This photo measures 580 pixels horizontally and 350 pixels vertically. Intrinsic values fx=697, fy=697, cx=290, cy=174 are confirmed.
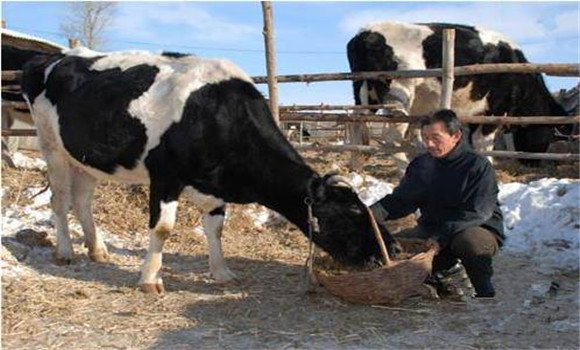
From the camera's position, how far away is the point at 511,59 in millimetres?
10969

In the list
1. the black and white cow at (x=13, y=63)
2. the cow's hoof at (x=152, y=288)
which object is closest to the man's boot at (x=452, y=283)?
the cow's hoof at (x=152, y=288)

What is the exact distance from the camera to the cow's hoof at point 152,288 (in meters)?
5.25

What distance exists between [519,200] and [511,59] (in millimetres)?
3868

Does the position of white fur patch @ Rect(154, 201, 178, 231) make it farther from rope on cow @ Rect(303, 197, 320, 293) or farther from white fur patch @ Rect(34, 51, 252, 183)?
rope on cow @ Rect(303, 197, 320, 293)

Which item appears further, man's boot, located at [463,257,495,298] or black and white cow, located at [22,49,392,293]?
black and white cow, located at [22,49,392,293]

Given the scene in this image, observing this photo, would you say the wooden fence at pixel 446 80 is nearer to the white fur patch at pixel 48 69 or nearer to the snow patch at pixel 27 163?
the snow patch at pixel 27 163

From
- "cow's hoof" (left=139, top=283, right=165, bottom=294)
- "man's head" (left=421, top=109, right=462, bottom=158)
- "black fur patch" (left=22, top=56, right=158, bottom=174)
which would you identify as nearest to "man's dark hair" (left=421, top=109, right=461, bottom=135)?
"man's head" (left=421, top=109, right=462, bottom=158)

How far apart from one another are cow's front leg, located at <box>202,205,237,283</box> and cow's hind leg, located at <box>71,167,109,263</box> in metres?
1.20

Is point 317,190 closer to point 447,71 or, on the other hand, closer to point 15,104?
point 447,71

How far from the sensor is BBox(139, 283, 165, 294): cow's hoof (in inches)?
207

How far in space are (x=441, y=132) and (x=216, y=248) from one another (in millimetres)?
2082

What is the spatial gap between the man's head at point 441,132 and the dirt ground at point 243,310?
1.12 meters

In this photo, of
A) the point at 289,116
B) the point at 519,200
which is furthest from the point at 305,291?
the point at 289,116

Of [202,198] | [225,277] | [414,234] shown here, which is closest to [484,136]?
[414,234]
